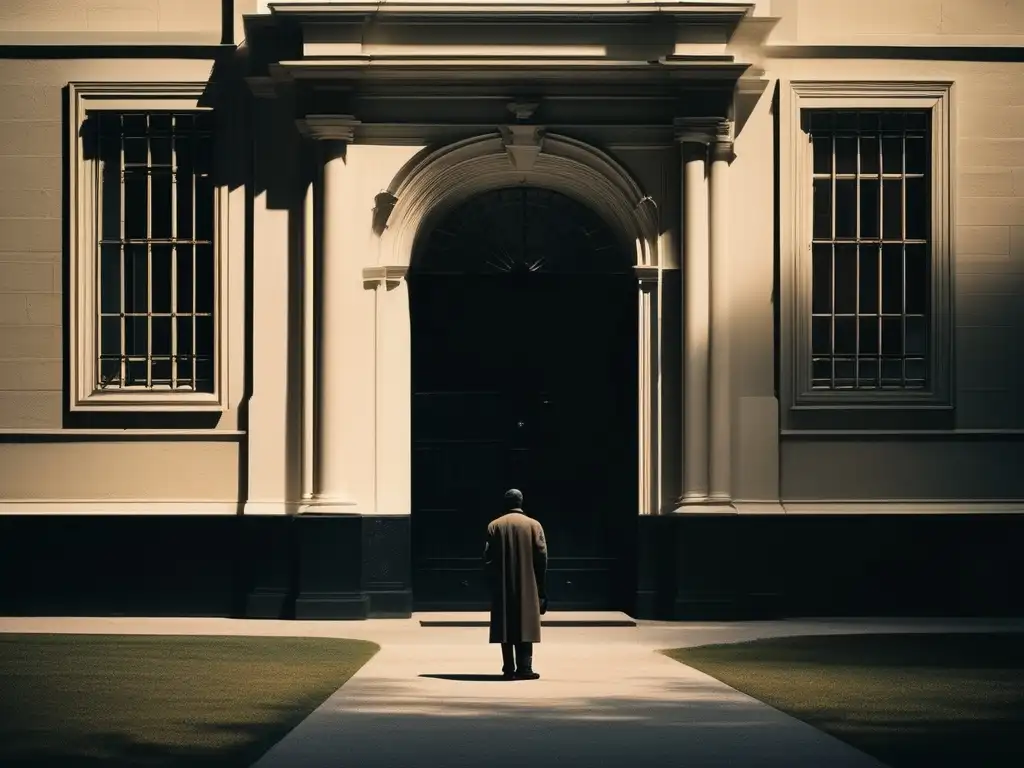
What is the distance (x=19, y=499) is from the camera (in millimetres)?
23094

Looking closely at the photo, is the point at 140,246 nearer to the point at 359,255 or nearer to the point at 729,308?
the point at 359,255

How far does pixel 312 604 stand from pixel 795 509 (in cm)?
559

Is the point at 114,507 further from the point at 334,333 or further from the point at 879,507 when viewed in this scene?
the point at 879,507

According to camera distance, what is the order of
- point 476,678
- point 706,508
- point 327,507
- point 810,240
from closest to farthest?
point 476,678
point 327,507
point 706,508
point 810,240

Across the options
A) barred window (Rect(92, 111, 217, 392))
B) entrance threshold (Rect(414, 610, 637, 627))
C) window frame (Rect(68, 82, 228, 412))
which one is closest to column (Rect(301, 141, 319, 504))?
window frame (Rect(68, 82, 228, 412))

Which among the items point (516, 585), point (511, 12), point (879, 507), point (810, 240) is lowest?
point (516, 585)

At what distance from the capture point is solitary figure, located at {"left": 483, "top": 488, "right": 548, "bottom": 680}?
16.2 metres

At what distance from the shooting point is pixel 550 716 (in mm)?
13516

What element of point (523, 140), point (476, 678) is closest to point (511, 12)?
point (523, 140)

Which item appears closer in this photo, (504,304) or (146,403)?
(146,403)

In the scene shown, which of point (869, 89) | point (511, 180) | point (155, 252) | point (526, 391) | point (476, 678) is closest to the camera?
point (476, 678)

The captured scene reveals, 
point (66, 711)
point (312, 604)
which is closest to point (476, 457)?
point (312, 604)

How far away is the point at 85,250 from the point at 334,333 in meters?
3.15

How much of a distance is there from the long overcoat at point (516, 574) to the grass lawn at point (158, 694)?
4.67ft
